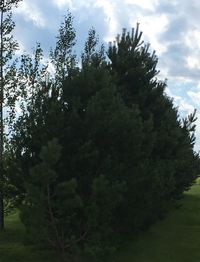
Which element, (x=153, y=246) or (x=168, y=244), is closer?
(x=153, y=246)

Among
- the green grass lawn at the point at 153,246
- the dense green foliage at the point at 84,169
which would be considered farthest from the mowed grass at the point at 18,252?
the dense green foliage at the point at 84,169

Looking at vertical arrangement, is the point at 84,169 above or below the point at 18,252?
above

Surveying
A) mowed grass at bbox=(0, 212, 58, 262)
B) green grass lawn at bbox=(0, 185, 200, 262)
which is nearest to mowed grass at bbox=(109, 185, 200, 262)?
green grass lawn at bbox=(0, 185, 200, 262)

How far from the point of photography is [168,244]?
76.0 feet

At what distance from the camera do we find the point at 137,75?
80.8ft

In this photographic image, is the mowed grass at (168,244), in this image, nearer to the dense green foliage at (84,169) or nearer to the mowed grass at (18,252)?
the dense green foliage at (84,169)

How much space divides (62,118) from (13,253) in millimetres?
6167

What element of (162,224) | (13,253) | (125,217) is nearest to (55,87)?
(125,217)

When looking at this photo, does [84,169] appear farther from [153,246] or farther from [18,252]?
[153,246]

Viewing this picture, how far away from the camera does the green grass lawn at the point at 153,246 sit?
20.3 metres

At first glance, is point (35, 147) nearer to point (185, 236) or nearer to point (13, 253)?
point (13, 253)

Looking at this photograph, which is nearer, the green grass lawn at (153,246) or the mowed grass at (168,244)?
the green grass lawn at (153,246)

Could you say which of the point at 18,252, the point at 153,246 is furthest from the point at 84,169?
the point at 153,246

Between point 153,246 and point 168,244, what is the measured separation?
86 cm
